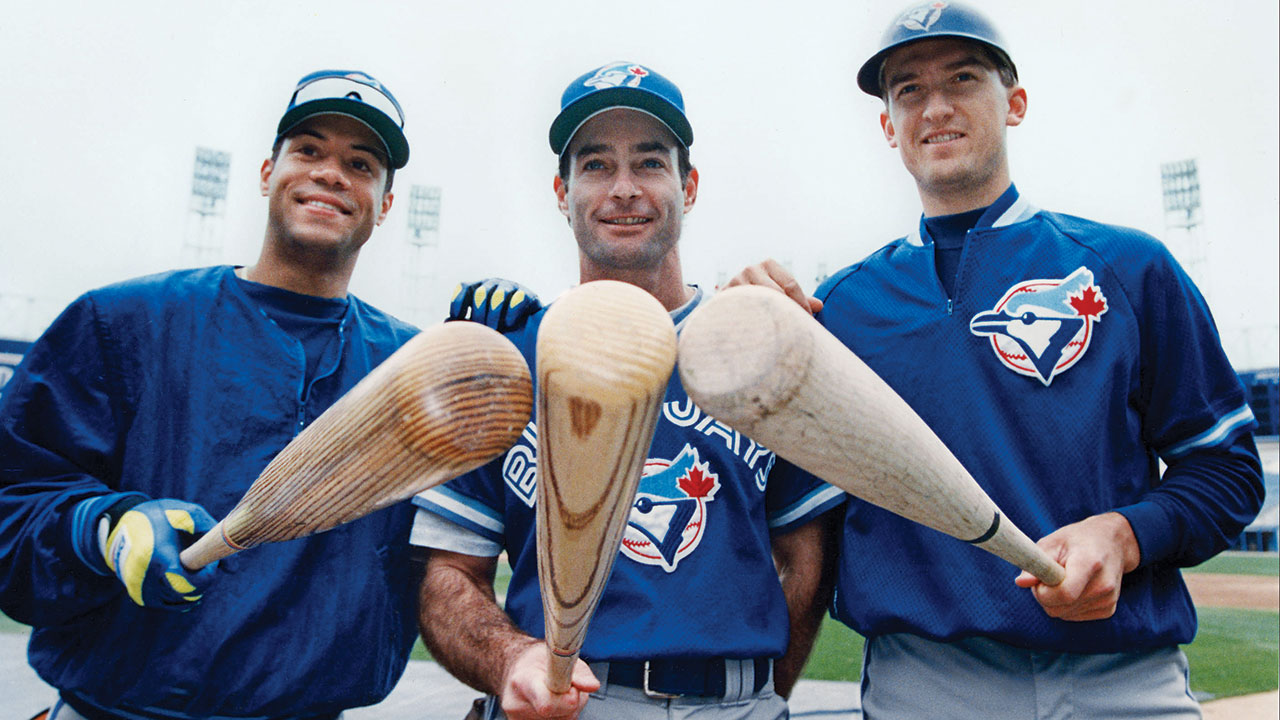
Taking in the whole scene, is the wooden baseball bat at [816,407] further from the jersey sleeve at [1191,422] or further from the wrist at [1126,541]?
the jersey sleeve at [1191,422]

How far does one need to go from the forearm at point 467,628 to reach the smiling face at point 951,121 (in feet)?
4.39

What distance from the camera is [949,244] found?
1.89 meters

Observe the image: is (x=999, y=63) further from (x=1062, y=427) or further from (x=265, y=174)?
(x=265, y=174)

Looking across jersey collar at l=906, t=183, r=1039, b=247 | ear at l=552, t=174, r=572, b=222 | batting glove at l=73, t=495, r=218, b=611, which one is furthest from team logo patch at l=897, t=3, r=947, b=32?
batting glove at l=73, t=495, r=218, b=611

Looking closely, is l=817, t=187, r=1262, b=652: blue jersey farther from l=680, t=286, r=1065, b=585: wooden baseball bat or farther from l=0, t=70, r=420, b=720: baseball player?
l=0, t=70, r=420, b=720: baseball player

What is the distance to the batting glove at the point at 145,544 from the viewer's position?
1.47m

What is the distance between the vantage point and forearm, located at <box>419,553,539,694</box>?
146 cm

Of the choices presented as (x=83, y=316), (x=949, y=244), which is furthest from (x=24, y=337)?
(x=949, y=244)

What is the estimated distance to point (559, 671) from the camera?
3.66 ft

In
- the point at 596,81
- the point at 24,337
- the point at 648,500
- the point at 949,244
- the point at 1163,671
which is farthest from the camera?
the point at 24,337

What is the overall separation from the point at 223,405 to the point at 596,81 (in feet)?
3.90

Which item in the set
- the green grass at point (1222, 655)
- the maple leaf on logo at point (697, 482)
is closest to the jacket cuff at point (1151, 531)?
the maple leaf on logo at point (697, 482)

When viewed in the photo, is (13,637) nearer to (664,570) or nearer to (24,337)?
(664,570)

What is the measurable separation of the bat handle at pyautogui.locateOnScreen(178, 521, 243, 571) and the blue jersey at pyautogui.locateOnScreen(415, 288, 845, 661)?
48 centimetres
